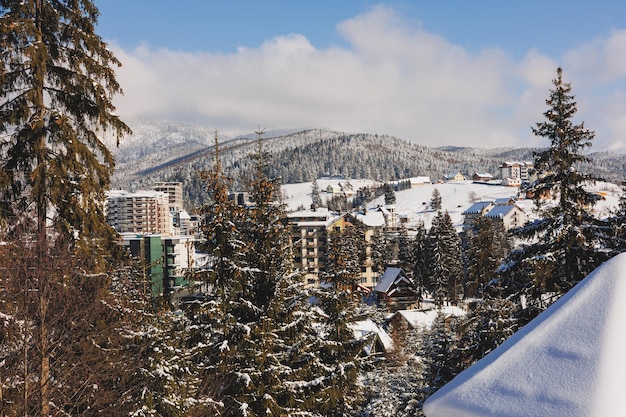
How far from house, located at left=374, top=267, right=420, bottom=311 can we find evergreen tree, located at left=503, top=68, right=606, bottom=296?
140ft

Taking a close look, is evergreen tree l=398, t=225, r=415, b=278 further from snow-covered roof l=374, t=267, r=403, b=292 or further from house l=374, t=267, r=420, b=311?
house l=374, t=267, r=420, b=311

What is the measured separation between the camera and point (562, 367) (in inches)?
169

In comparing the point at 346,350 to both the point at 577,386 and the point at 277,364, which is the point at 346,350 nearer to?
the point at 277,364

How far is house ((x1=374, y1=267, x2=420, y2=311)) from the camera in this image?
58.0 metres

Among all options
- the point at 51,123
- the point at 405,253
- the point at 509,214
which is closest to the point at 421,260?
the point at 405,253

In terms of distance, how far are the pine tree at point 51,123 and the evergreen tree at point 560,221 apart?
486 inches

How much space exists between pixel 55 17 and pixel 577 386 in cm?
1174

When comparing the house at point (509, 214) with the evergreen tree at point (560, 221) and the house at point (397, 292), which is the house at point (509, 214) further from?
the evergreen tree at point (560, 221)

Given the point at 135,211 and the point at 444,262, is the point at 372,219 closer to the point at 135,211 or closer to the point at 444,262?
the point at 444,262

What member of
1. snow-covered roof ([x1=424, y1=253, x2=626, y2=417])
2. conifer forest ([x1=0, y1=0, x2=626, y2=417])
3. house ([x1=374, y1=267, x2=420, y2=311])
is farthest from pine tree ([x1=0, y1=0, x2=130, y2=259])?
house ([x1=374, y1=267, x2=420, y2=311])

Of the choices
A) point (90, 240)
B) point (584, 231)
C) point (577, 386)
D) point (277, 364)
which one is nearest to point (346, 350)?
point (277, 364)

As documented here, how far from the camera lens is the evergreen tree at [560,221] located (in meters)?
14.9

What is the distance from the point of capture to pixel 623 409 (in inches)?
154

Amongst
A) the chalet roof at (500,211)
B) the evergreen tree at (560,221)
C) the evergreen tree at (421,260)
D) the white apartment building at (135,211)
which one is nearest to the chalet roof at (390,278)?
the evergreen tree at (421,260)
